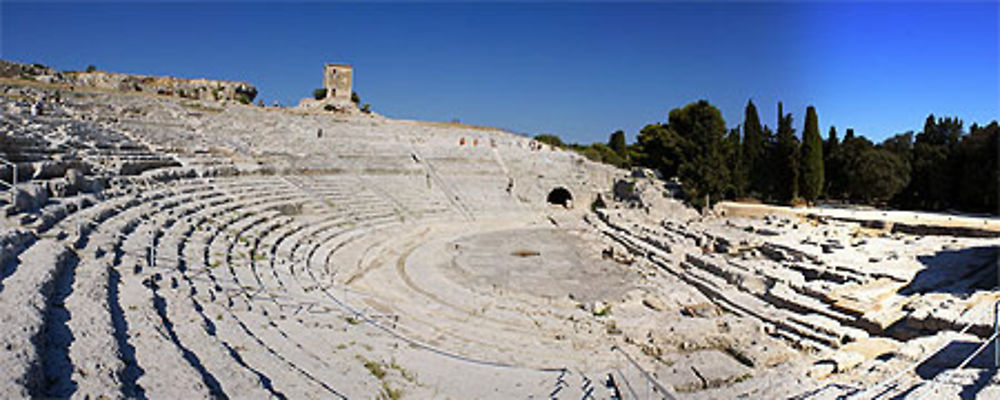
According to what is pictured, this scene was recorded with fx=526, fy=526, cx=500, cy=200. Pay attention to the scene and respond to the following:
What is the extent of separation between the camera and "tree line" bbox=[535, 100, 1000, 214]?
83.1 ft

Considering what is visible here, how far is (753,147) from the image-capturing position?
3119cm

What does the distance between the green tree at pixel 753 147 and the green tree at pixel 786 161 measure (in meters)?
1.97

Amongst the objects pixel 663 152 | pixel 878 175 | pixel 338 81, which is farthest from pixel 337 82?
pixel 878 175

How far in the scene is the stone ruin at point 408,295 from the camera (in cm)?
462

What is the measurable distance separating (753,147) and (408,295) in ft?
88.9

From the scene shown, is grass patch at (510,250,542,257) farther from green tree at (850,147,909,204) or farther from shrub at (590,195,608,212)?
green tree at (850,147,909,204)

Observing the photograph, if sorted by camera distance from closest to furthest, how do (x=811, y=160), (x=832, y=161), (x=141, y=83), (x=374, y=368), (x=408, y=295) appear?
(x=374, y=368), (x=408, y=295), (x=811, y=160), (x=832, y=161), (x=141, y=83)

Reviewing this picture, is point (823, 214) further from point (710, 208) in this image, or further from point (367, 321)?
point (367, 321)

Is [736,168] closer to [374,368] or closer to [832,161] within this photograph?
[832,161]

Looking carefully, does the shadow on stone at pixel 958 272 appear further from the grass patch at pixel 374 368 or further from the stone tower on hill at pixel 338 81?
the stone tower on hill at pixel 338 81

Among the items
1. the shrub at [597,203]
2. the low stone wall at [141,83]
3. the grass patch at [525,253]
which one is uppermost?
the low stone wall at [141,83]

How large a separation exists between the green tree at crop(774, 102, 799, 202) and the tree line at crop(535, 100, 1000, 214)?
1.8 inches

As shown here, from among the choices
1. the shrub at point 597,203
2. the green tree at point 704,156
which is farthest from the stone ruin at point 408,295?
the green tree at point 704,156

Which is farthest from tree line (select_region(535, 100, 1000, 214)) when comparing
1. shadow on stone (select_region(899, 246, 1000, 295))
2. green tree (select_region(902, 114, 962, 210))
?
shadow on stone (select_region(899, 246, 1000, 295))
